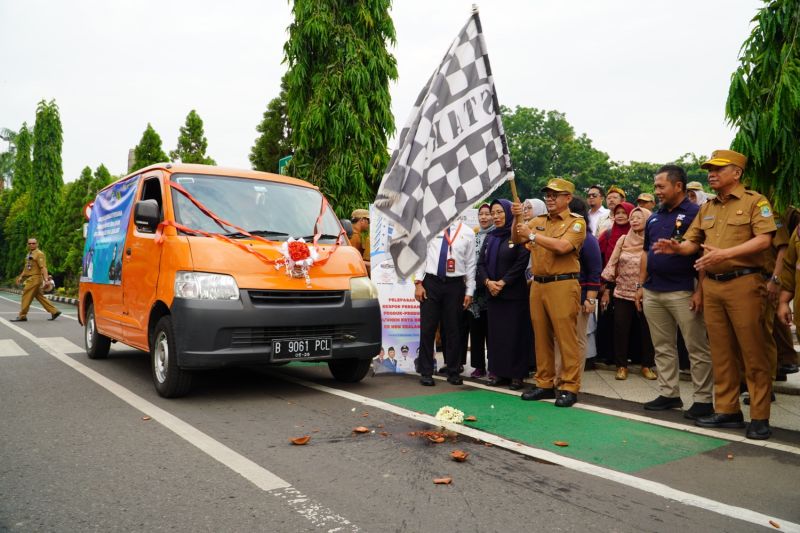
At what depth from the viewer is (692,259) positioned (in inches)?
211

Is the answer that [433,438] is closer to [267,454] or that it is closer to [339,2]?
[267,454]

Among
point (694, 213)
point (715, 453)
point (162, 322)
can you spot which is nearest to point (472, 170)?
point (694, 213)

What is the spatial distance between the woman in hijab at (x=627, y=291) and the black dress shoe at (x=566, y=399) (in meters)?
1.55

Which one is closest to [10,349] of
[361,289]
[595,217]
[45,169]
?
[361,289]

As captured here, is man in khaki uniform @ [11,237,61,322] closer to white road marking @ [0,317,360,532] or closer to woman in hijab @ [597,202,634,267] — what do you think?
white road marking @ [0,317,360,532]

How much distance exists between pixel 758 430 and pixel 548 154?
62360 mm

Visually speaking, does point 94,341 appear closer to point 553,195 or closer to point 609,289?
point 553,195

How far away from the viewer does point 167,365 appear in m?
5.68

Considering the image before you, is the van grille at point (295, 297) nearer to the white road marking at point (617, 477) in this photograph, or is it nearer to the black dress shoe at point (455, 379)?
the white road marking at point (617, 477)

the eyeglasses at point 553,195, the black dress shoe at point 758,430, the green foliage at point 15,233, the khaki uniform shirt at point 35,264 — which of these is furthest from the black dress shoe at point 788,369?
the green foliage at point 15,233

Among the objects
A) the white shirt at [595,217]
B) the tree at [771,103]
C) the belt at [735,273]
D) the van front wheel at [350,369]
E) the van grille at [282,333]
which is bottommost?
the van front wheel at [350,369]

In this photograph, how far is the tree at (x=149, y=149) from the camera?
1252 inches

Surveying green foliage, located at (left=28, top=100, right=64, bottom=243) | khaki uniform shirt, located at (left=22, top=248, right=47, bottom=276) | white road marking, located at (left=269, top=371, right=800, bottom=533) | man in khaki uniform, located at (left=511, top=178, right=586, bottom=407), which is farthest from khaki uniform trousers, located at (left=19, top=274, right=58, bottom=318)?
green foliage, located at (left=28, top=100, right=64, bottom=243)

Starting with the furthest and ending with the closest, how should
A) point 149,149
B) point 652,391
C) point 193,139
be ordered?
point 193,139 → point 149,149 → point 652,391
